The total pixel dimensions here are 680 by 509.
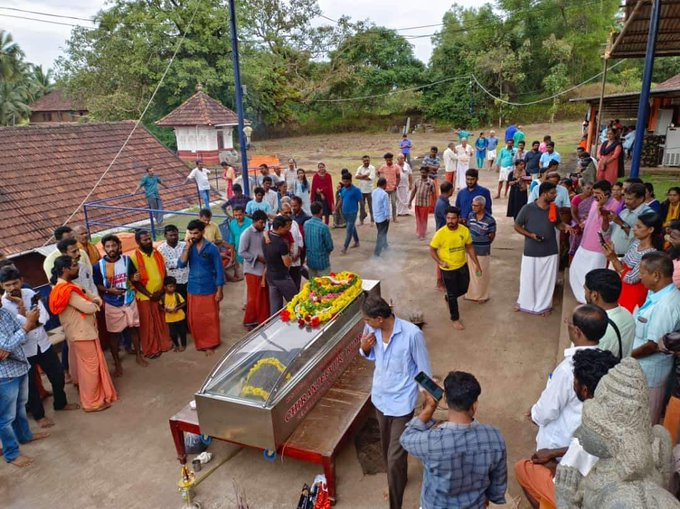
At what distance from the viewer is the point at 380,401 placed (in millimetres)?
3684

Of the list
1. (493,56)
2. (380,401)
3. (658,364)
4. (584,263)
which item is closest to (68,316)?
(380,401)

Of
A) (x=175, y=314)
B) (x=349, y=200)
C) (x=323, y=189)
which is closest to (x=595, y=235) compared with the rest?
(x=349, y=200)

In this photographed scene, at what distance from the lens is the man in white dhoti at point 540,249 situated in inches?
255

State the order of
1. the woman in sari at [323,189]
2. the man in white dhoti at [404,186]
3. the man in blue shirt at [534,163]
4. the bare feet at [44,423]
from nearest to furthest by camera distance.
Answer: the bare feet at [44,423] < the woman in sari at [323,189] < the man in blue shirt at [534,163] < the man in white dhoti at [404,186]

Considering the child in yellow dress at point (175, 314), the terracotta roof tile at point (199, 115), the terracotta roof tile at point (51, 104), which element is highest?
the terracotta roof tile at point (51, 104)

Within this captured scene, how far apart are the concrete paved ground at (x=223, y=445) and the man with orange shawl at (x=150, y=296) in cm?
25

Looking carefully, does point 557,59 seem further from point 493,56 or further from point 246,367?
point 246,367

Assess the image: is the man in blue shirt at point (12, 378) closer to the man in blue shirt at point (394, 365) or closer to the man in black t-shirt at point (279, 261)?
the man in black t-shirt at point (279, 261)

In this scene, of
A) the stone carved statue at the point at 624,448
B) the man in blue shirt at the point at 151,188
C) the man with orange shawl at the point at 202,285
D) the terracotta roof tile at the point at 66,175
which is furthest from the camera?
the man in blue shirt at the point at 151,188

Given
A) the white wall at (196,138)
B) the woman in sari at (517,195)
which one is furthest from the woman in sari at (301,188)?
the white wall at (196,138)

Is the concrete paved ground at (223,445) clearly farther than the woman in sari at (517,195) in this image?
No

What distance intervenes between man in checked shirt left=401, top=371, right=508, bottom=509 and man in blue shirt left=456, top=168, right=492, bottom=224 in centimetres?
492

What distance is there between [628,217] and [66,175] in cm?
1202

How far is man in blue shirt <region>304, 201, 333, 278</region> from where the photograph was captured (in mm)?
7059
